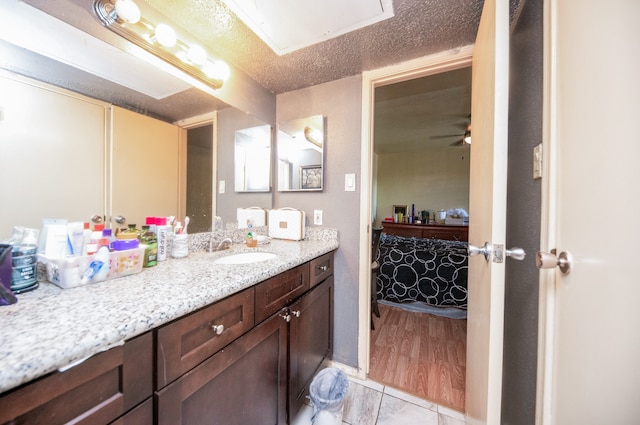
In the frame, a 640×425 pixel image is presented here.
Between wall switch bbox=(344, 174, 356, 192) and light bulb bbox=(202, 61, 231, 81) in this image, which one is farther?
wall switch bbox=(344, 174, 356, 192)

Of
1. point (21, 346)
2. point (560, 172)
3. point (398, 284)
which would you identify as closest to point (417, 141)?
point (398, 284)

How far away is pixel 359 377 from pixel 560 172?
153 cm

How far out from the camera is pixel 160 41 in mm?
1022

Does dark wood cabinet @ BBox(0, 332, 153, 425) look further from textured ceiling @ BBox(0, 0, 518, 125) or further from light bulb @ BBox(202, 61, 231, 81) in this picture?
light bulb @ BBox(202, 61, 231, 81)

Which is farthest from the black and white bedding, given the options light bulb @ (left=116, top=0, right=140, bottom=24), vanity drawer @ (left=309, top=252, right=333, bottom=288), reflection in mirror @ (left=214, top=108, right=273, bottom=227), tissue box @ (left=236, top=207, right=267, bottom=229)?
light bulb @ (left=116, top=0, right=140, bottom=24)

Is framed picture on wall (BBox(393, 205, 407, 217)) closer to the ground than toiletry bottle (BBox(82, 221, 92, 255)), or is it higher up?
higher up

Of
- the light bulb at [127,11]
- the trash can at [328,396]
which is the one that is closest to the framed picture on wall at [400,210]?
the trash can at [328,396]

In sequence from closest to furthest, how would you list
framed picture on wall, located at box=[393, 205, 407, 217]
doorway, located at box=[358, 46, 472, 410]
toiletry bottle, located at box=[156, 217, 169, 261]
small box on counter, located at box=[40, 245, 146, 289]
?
small box on counter, located at box=[40, 245, 146, 289] < toiletry bottle, located at box=[156, 217, 169, 261] < doorway, located at box=[358, 46, 472, 410] < framed picture on wall, located at box=[393, 205, 407, 217]

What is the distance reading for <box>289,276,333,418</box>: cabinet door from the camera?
3.39ft

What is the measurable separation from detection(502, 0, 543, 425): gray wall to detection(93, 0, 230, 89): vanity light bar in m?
1.43

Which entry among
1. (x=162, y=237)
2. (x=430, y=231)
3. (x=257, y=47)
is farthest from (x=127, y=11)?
(x=430, y=231)

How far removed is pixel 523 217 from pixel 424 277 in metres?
1.71

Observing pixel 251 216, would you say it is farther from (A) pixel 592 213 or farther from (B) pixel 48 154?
(A) pixel 592 213

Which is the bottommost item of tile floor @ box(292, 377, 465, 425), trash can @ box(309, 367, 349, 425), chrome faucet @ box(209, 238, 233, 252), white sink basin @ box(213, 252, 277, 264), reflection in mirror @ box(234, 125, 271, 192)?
tile floor @ box(292, 377, 465, 425)
